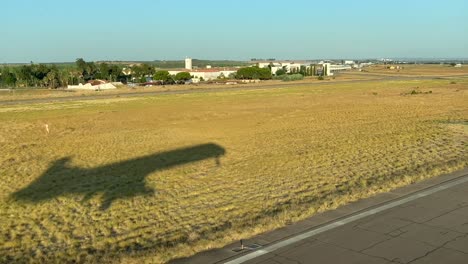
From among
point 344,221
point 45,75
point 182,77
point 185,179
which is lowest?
point 182,77

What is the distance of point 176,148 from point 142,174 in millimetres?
6259

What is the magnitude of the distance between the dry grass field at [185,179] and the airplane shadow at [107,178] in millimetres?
47

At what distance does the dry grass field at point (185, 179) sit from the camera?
857 cm

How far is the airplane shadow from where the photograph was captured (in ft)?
41.8

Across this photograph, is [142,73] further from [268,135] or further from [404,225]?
[404,225]

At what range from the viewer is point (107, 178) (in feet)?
48.9

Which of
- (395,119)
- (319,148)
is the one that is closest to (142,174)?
(319,148)

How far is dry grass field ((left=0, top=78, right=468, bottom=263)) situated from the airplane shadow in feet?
0.15

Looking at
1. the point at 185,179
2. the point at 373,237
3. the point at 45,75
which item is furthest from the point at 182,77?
the point at 373,237

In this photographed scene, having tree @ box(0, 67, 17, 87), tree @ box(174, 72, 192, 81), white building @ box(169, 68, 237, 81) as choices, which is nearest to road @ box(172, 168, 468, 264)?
tree @ box(0, 67, 17, 87)

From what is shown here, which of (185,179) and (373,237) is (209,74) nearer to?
(185,179)

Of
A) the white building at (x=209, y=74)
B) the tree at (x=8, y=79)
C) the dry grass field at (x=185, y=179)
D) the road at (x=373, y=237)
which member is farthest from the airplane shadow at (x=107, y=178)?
the white building at (x=209, y=74)

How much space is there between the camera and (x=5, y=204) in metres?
A: 12.0

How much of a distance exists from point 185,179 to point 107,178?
2.87m
